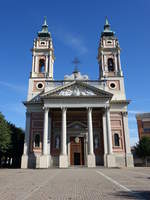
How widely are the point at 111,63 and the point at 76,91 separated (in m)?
12.5

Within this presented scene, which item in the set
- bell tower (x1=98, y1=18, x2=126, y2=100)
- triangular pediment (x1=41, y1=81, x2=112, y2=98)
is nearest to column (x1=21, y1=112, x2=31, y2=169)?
triangular pediment (x1=41, y1=81, x2=112, y2=98)

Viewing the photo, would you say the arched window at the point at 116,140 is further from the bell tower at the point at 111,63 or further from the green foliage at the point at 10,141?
the green foliage at the point at 10,141

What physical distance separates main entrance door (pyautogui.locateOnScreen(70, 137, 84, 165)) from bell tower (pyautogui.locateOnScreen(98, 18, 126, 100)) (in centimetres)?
1016

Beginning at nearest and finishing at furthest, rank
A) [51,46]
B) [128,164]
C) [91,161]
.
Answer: [91,161], [128,164], [51,46]

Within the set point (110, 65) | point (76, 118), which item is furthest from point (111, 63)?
point (76, 118)

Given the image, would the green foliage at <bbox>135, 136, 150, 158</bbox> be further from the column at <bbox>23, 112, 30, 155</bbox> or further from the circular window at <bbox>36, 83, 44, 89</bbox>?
the column at <bbox>23, 112, 30, 155</bbox>

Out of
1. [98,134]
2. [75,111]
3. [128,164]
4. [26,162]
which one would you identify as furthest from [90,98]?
[26,162]

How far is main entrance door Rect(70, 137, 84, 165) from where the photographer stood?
108ft

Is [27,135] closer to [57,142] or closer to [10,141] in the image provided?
[10,141]

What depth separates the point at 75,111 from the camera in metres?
35.1

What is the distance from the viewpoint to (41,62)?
40.5 meters

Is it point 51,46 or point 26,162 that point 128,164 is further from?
point 51,46

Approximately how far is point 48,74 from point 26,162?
16829mm

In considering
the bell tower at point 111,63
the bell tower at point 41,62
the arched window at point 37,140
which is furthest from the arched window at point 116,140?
the bell tower at point 41,62
